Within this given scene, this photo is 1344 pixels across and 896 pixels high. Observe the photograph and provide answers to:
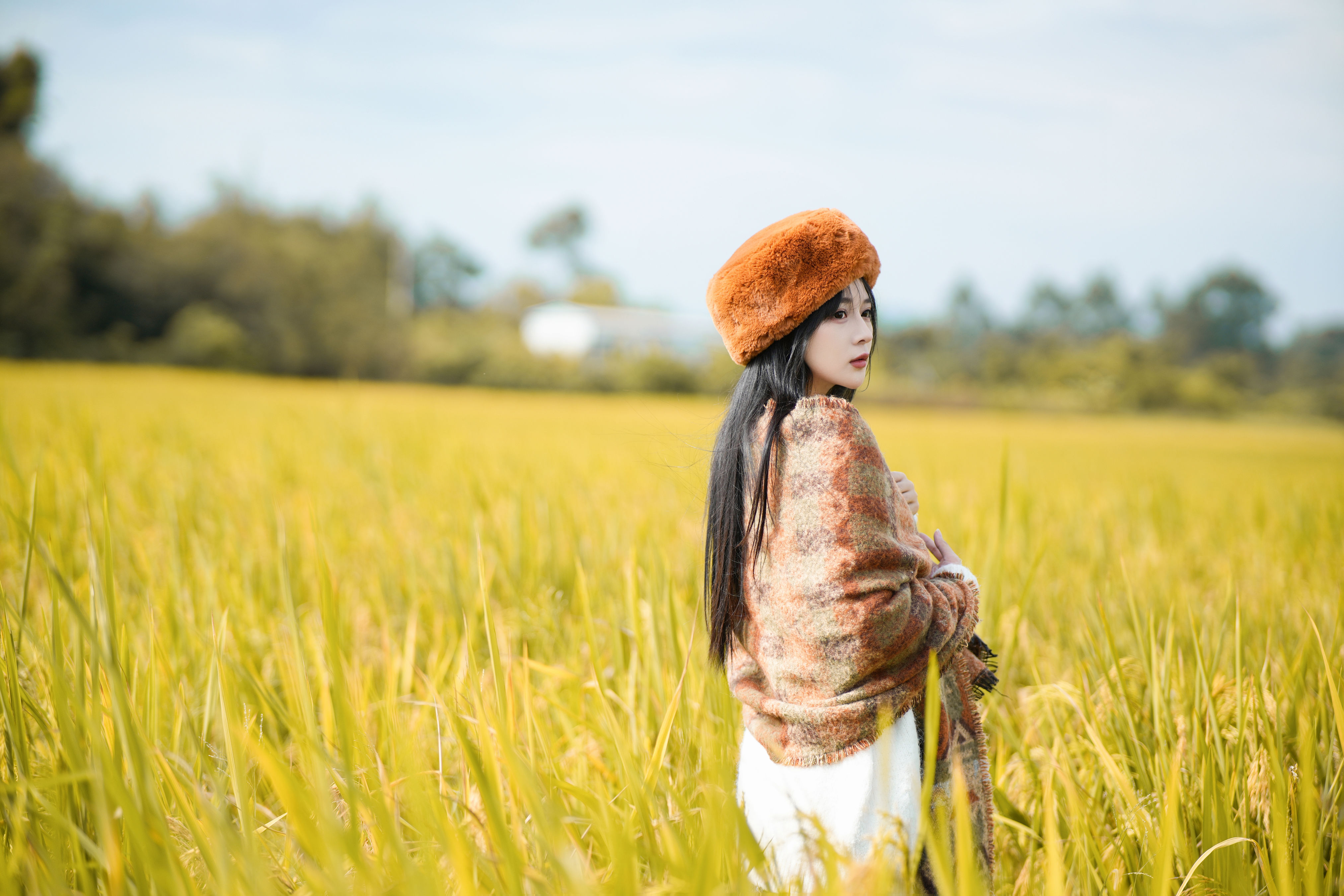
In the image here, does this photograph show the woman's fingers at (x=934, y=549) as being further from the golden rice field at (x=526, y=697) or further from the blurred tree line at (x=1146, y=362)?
the blurred tree line at (x=1146, y=362)

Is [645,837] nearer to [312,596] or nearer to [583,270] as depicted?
[312,596]

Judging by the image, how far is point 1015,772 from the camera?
1.28 metres

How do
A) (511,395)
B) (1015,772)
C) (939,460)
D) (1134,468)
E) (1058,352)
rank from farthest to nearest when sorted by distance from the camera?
(1058,352), (511,395), (1134,468), (939,460), (1015,772)

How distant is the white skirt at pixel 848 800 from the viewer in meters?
0.87

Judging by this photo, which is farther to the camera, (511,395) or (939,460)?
(511,395)

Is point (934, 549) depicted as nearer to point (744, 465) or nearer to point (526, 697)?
point (744, 465)

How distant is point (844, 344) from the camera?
0.96m

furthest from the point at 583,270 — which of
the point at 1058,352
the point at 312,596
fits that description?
the point at 312,596

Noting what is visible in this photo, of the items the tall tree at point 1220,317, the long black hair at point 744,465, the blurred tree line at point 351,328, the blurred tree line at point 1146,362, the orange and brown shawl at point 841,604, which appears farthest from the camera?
the tall tree at point 1220,317

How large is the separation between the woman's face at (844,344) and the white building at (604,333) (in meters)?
33.1

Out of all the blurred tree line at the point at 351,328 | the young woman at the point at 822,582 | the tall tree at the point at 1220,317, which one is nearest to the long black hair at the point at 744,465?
the young woman at the point at 822,582

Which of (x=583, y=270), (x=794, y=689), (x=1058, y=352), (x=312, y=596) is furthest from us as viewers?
(x=583, y=270)

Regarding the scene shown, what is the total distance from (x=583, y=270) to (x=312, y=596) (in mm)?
Result: 43007

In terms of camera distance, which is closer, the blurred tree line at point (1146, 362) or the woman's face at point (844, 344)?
the woman's face at point (844, 344)
